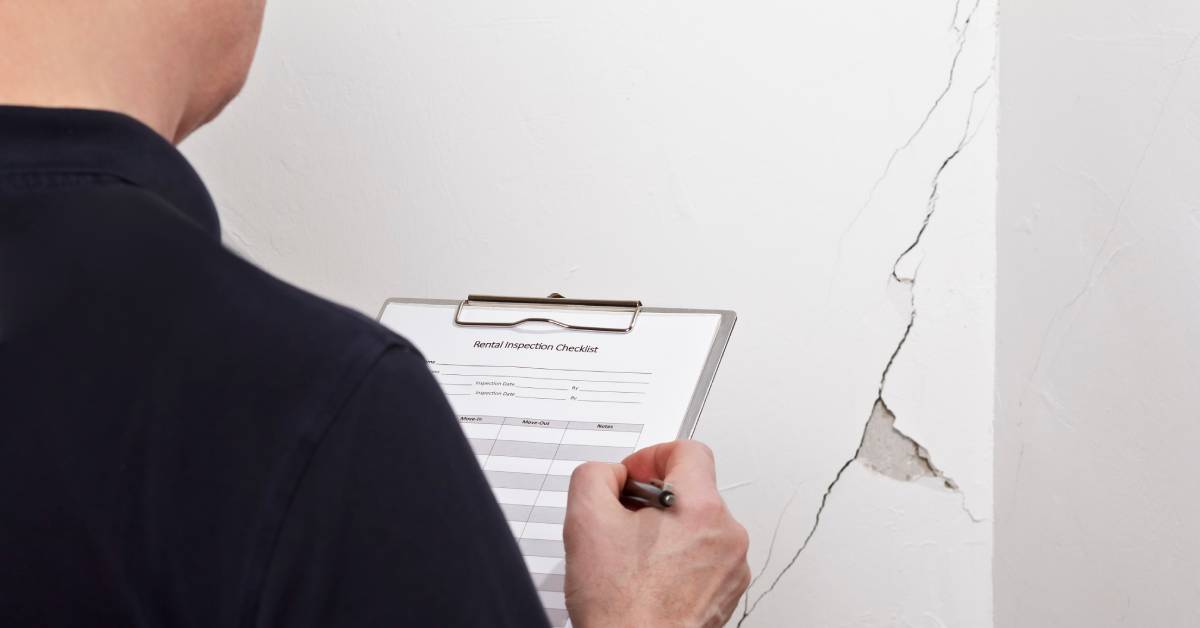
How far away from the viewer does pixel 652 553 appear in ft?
2.40

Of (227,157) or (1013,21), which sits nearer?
(1013,21)

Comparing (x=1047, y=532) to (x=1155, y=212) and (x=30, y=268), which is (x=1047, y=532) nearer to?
(x=1155, y=212)

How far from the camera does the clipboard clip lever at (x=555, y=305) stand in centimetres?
94

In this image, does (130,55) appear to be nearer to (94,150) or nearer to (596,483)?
(94,150)

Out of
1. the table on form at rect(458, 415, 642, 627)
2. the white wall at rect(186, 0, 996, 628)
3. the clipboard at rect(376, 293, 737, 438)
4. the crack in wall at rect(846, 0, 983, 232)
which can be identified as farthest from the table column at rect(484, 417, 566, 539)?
the crack in wall at rect(846, 0, 983, 232)

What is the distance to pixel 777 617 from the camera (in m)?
1.20

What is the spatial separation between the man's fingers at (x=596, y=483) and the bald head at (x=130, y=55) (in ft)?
1.13

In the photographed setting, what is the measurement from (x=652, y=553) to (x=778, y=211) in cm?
56

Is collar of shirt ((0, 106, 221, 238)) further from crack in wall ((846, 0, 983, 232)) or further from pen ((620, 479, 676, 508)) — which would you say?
crack in wall ((846, 0, 983, 232))

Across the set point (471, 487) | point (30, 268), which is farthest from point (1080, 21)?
point (30, 268)

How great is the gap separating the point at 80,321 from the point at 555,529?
0.47m

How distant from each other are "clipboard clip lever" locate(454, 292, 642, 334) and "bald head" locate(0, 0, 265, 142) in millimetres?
391

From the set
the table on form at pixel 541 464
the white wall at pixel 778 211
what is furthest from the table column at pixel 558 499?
the white wall at pixel 778 211

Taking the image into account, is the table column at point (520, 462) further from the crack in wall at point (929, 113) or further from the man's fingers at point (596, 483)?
the crack in wall at point (929, 113)
